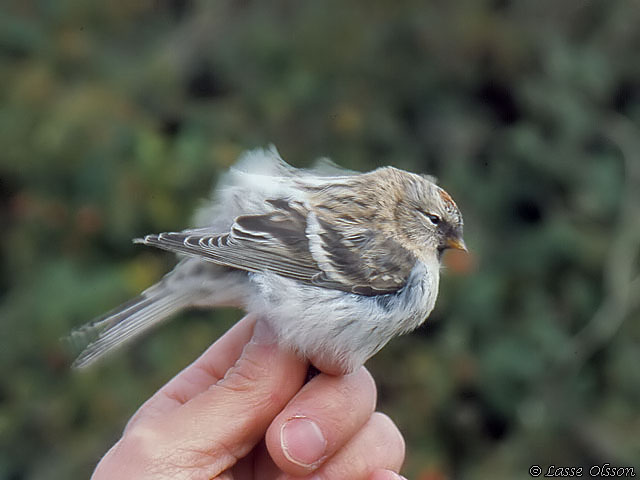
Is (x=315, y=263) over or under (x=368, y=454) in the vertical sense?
over

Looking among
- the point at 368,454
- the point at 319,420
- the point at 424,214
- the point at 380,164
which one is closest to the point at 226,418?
the point at 319,420

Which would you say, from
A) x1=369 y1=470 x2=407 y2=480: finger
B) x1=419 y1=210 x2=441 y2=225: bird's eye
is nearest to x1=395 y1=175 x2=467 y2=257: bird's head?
x1=419 y1=210 x2=441 y2=225: bird's eye

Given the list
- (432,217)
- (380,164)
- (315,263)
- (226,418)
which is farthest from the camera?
(380,164)

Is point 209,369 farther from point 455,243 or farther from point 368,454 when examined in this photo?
point 455,243

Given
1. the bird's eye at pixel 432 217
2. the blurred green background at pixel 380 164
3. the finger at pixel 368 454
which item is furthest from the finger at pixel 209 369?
the blurred green background at pixel 380 164

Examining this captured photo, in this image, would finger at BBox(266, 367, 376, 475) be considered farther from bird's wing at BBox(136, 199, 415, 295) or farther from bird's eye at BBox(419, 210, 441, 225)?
bird's eye at BBox(419, 210, 441, 225)

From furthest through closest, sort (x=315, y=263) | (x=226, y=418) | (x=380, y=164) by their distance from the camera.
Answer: (x=380, y=164) < (x=315, y=263) < (x=226, y=418)

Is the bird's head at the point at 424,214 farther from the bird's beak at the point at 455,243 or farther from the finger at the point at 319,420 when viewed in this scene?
the finger at the point at 319,420
